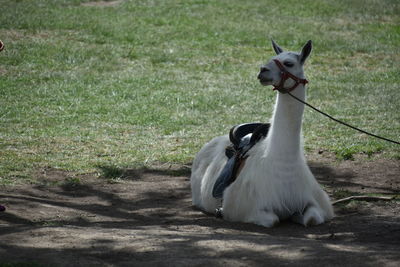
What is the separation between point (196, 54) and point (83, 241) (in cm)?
1356

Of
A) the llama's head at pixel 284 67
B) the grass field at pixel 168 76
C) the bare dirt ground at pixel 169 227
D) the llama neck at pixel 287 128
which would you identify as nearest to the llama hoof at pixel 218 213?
the bare dirt ground at pixel 169 227

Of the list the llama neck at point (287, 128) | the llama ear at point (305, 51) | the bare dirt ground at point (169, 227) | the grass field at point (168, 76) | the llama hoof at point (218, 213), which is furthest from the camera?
the grass field at point (168, 76)

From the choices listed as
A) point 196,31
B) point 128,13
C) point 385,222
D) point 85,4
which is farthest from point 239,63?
point 385,222

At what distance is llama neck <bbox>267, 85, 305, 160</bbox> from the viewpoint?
693 cm

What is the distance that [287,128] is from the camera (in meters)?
6.93

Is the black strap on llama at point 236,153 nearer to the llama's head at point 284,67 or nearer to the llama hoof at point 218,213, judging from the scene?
the llama hoof at point 218,213

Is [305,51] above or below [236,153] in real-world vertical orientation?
above

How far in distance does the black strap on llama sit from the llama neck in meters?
0.55

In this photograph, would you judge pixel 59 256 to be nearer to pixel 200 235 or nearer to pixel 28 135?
pixel 200 235

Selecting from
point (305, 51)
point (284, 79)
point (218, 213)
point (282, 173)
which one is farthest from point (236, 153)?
point (305, 51)

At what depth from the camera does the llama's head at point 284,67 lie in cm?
698

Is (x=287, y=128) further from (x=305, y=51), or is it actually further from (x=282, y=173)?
(x=305, y=51)

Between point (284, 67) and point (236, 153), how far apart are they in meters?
1.05

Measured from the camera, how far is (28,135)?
1178cm
